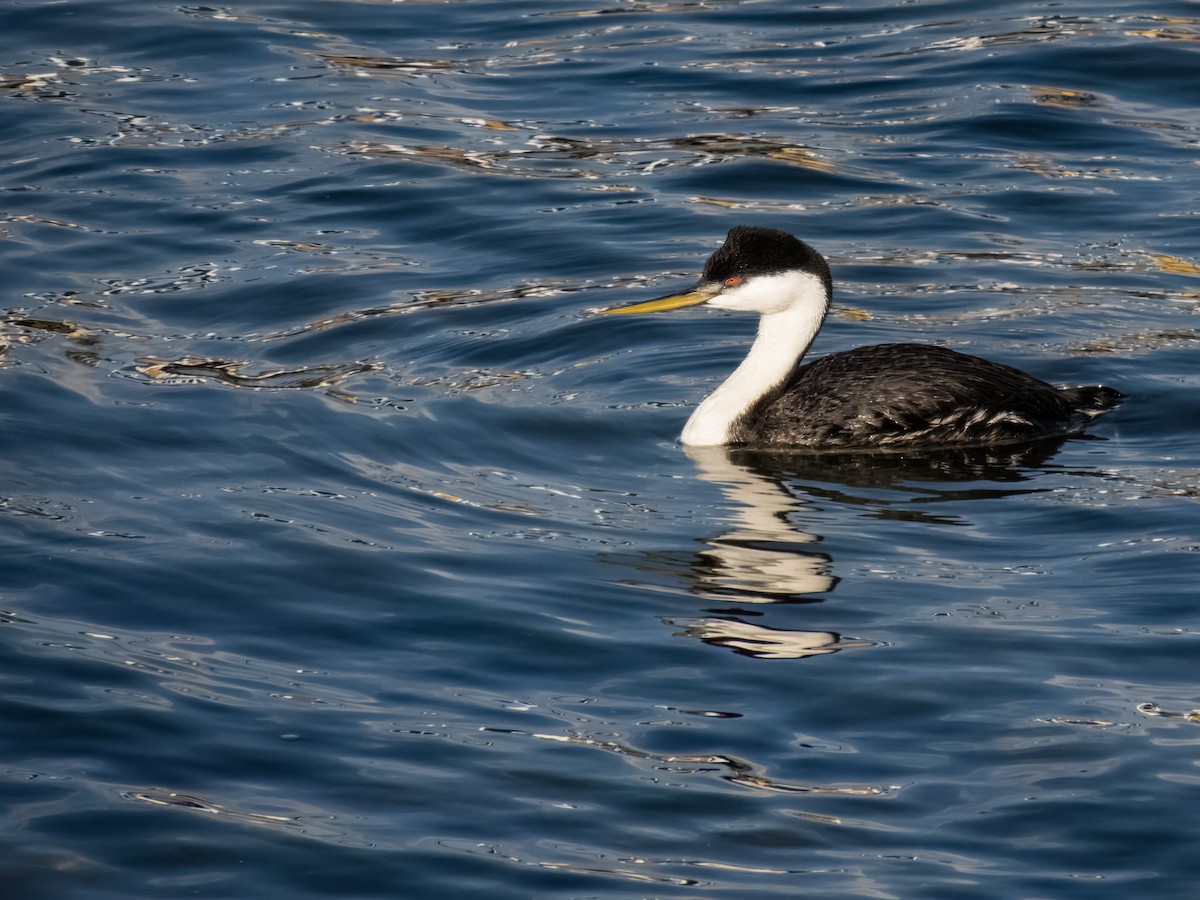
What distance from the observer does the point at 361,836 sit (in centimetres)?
567

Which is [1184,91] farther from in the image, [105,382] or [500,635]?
[500,635]

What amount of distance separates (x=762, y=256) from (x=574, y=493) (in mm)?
1737

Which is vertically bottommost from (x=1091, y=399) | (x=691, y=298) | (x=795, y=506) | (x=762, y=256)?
(x=795, y=506)

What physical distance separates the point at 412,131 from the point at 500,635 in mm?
8950

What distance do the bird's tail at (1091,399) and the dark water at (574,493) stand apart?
0.13 metres

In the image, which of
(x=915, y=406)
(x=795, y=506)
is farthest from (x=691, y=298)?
(x=795, y=506)

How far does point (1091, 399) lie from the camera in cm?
970

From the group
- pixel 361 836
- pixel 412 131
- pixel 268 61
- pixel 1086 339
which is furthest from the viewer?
pixel 268 61

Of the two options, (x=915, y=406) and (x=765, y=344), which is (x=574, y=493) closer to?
(x=765, y=344)

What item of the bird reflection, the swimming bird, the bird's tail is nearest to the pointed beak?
the swimming bird

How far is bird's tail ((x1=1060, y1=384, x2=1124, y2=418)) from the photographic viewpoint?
9.66m

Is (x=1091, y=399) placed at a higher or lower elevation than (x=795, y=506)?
higher

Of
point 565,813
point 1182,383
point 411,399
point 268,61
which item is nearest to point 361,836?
point 565,813

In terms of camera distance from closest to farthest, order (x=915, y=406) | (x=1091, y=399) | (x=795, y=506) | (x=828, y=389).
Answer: (x=795, y=506) < (x=915, y=406) < (x=828, y=389) < (x=1091, y=399)
